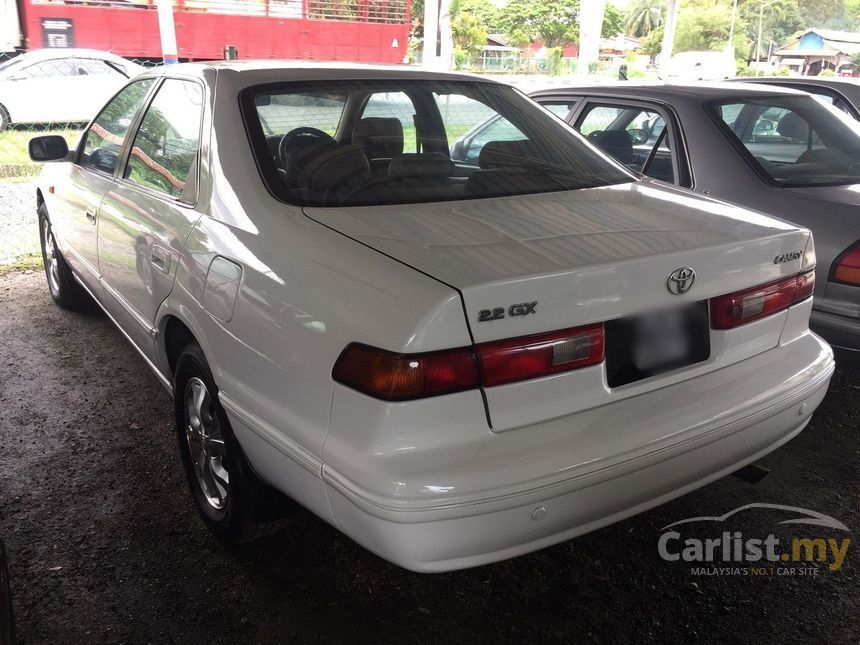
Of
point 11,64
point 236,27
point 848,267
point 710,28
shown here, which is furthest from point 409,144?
point 710,28

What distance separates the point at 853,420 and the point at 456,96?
239cm

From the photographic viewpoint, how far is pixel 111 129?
3609 millimetres

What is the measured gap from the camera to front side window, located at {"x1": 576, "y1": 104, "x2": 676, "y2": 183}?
13.9 feet

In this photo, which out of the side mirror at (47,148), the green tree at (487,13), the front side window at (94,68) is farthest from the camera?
the green tree at (487,13)

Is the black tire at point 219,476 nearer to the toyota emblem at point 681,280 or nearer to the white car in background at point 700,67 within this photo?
the toyota emblem at point 681,280

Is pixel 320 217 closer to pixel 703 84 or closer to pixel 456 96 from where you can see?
pixel 456 96

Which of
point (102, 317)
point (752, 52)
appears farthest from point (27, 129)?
point (752, 52)

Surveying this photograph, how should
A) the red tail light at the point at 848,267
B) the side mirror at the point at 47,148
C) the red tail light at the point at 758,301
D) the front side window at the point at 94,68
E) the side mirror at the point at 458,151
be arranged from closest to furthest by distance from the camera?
the red tail light at the point at 758,301, the side mirror at the point at 458,151, the red tail light at the point at 848,267, the side mirror at the point at 47,148, the front side window at the point at 94,68

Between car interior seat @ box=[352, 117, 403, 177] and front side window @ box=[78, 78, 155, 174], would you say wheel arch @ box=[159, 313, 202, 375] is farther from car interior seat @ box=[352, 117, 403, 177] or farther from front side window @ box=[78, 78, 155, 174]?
front side window @ box=[78, 78, 155, 174]

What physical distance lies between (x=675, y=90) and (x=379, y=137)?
7.44 feet

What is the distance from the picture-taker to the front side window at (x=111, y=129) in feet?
11.0

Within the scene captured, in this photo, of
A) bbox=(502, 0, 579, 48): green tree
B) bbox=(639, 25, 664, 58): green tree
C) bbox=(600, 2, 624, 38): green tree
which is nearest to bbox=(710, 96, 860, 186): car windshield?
bbox=(502, 0, 579, 48): green tree

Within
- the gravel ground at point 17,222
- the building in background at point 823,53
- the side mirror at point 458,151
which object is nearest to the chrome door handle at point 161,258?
the side mirror at point 458,151

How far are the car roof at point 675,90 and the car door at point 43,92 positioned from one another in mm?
12127
